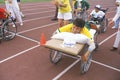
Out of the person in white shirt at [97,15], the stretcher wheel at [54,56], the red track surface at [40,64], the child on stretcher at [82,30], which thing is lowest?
the red track surface at [40,64]

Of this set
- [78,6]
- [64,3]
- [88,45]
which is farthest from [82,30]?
[78,6]

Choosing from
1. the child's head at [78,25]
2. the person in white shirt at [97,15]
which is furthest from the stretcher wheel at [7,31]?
the person in white shirt at [97,15]

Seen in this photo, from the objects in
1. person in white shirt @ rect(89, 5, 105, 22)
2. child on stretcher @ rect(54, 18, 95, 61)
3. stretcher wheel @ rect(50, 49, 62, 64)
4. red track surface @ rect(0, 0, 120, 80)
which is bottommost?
red track surface @ rect(0, 0, 120, 80)

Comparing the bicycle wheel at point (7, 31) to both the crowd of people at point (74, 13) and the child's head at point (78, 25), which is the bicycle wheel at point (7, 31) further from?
the child's head at point (78, 25)

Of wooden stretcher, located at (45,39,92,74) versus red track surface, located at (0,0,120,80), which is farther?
red track surface, located at (0,0,120,80)

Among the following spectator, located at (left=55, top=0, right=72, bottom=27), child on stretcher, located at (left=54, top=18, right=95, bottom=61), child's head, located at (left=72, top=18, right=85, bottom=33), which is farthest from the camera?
spectator, located at (left=55, top=0, right=72, bottom=27)

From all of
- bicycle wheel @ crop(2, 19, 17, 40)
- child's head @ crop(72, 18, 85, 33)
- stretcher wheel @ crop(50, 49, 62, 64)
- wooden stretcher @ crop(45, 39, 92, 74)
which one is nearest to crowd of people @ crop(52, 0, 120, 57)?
child's head @ crop(72, 18, 85, 33)

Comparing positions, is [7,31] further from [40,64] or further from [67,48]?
[67,48]

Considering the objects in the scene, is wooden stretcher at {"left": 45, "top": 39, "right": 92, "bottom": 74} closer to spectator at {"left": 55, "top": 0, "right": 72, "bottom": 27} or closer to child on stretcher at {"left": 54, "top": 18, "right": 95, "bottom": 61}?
child on stretcher at {"left": 54, "top": 18, "right": 95, "bottom": 61}

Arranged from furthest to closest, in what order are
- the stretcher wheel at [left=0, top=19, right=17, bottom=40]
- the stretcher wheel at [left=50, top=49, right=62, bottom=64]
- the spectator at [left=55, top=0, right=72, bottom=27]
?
the stretcher wheel at [left=0, top=19, right=17, bottom=40] < the spectator at [left=55, top=0, right=72, bottom=27] < the stretcher wheel at [left=50, top=49, right=62, bottom=64]

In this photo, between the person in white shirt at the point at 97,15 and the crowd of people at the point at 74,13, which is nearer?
the crowd of people at the point at 74,13

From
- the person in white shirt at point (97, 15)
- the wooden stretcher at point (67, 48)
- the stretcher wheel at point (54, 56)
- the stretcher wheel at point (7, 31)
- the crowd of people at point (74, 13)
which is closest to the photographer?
the wooden stretcher at point (67, 48)

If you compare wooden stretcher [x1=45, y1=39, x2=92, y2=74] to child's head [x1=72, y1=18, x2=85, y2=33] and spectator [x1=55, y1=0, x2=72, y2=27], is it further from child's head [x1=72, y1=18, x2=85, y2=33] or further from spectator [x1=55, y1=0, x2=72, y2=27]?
spectator [x1=55, y1=0, x2=72, y2=27]

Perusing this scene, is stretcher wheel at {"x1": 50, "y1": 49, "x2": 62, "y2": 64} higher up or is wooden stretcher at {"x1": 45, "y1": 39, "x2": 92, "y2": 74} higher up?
wooden stretcher at {"x1": 45, "y1": 39, "x2": 92, "y2": 74}
